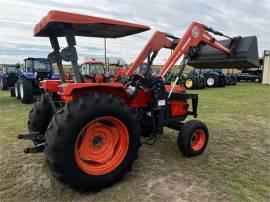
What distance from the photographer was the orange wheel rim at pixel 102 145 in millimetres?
3375

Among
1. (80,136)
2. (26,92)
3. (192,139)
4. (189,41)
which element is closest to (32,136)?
(80,136)

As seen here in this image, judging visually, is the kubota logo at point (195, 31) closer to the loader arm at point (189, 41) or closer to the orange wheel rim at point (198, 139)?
the loader arm at point (189, 41)

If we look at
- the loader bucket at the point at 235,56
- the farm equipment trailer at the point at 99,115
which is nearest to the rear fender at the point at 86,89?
the farm equipment trailer at the point at 99,115

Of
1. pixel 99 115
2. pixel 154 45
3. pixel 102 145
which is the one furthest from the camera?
pixel 154 45

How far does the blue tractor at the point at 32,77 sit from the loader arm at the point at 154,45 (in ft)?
23.8

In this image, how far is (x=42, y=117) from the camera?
4.50 meters

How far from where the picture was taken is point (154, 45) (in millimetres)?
5078

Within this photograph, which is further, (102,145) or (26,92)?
(26,92)

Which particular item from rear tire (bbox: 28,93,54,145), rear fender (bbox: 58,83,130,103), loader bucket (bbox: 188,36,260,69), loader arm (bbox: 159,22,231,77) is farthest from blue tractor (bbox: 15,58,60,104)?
rear fender (bbox: 58,83,130,103)

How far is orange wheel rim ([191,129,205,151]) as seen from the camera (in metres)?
4.69

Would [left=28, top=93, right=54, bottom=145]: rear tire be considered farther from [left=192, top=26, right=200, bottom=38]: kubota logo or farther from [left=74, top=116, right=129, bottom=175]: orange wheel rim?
[left=192, top=26, right=200, bottom=38]: kubota logo

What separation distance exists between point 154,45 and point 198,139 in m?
1.82

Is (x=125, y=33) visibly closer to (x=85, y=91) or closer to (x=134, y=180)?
(x=85, y=91)

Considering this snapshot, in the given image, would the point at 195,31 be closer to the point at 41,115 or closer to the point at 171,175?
the point at 171,175
